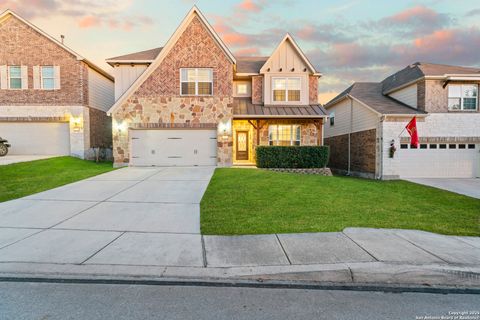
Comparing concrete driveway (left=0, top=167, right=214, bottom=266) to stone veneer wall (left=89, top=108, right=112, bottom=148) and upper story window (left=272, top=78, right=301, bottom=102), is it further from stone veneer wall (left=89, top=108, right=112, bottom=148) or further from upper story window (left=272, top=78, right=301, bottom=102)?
stone veneer wall (left=89, top=108, right=112, bottom=148)

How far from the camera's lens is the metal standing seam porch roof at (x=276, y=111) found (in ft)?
55.9

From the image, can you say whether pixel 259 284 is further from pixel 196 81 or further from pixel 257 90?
pixel 257 90

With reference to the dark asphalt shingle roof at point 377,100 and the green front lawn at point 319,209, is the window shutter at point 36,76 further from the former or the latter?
the dark asphalt shingle roof at point 377,100

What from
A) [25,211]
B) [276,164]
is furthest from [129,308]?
[276,164]

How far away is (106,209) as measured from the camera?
7.56m

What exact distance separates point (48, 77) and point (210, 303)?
21756 millimetres

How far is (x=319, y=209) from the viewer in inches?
301

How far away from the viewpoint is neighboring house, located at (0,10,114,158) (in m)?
19.0

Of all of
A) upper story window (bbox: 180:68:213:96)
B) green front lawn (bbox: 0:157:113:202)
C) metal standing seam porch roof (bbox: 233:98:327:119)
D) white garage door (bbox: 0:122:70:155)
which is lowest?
green front lawn (bbox: 0:157:113:202)

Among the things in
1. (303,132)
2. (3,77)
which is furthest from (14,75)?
(303,132)

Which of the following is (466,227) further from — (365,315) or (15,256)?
(15,256)

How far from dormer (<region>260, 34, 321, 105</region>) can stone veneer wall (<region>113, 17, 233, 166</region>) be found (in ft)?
9.18

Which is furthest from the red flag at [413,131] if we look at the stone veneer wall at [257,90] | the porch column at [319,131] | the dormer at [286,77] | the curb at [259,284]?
the curb at [259,284]

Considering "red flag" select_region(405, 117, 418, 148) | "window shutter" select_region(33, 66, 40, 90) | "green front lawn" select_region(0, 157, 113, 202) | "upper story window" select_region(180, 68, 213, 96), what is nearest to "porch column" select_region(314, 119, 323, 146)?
"red flag" select_region(405, 117, 418, 148)
